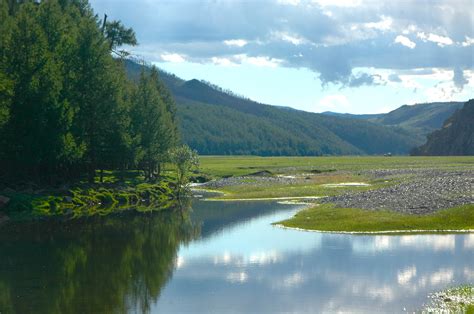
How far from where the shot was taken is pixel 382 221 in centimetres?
6103

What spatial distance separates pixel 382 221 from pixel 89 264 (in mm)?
27278

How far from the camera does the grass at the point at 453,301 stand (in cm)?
3163

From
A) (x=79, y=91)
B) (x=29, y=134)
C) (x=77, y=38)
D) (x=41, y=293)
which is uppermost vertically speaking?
(x=77, y=38)

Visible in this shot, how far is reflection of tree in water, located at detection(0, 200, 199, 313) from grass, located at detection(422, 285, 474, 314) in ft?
46.9

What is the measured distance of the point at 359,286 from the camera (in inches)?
1506

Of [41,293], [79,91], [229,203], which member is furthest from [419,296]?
[79,91]

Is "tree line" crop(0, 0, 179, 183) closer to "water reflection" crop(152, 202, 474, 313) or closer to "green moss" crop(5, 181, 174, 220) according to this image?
"green moss" crop(5, 181, 174, 220)

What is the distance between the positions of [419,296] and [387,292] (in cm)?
184

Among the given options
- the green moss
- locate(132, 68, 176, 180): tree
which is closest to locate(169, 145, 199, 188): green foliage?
the green moss

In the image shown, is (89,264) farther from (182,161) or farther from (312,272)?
(182,161)

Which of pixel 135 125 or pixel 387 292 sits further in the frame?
pixel 135 125

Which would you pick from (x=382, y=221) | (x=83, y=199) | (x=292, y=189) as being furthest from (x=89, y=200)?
(x=382, y=221)

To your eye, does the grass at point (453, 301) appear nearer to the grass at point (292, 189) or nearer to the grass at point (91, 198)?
the grass at point (91, 198)

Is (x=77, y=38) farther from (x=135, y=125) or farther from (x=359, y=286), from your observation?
(x=359, y=286)
